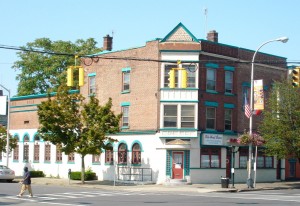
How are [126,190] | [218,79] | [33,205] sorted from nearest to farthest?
[33,205], [126,190], [218,79]

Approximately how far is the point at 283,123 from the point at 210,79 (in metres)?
6.50

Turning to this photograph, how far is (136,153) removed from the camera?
43844mm

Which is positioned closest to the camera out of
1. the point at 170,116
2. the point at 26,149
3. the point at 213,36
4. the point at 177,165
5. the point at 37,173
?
the point at 177,165

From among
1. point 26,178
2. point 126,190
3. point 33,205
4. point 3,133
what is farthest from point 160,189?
point 3,133

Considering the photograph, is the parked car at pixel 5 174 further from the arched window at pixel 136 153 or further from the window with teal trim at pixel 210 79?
the window with teal trim at pixel 210 79

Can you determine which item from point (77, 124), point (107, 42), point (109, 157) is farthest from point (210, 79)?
point (107, 42)

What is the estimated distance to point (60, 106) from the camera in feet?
134

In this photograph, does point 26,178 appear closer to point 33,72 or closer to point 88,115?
point 88,115

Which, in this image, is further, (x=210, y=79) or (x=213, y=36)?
(x=213, y=36)

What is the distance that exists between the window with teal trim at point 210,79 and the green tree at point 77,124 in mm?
7879

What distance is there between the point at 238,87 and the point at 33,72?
128ft

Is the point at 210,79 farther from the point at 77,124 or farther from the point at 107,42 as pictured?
the point at 107,42

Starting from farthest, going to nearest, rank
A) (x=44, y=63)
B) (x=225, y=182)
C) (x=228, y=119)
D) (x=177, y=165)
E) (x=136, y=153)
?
(x=44, y=63) → (x=228, y=119) → (x=136, y=153) → (x=177, y=165) → (x=225, y=182)

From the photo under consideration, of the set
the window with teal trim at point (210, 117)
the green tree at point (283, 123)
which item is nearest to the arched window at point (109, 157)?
the window with teal trim at point (210, 117)
